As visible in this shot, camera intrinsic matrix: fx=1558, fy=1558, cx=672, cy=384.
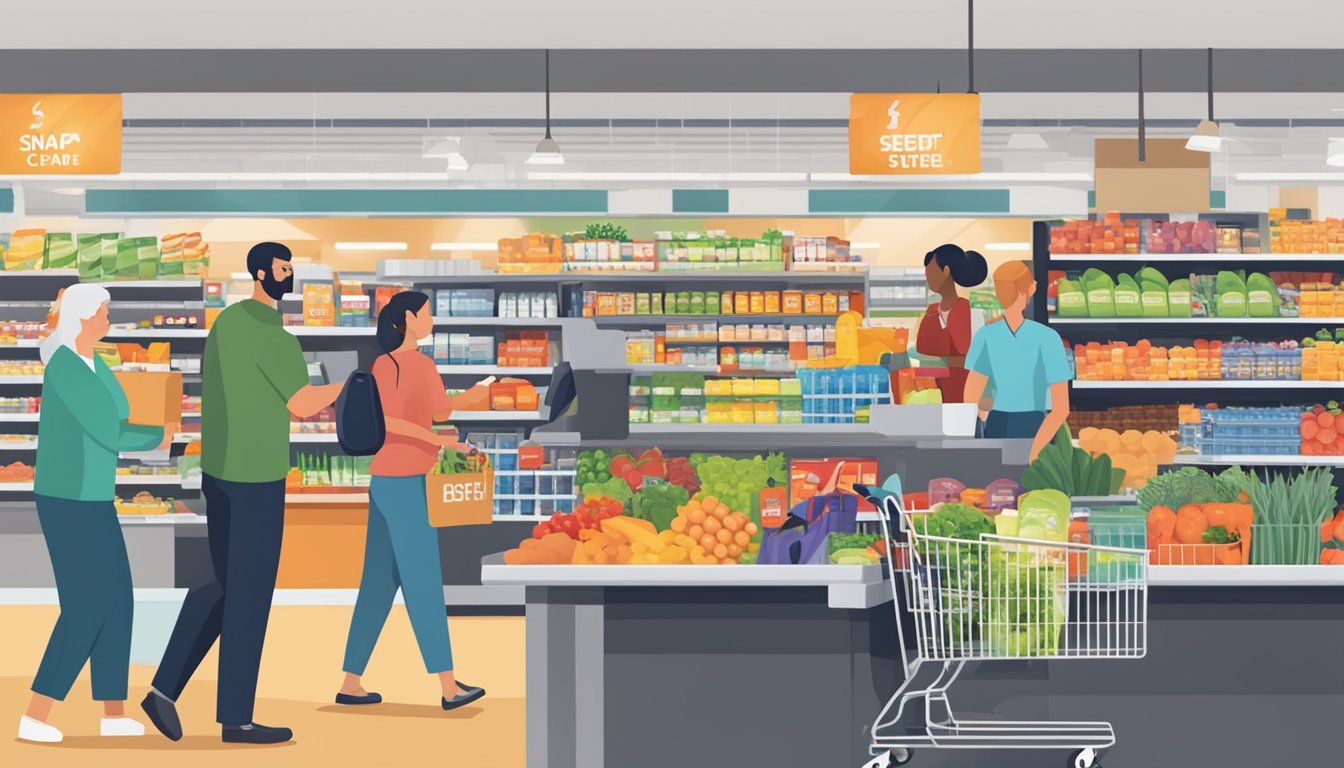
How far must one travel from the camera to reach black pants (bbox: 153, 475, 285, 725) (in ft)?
17.0

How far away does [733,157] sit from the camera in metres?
15.6

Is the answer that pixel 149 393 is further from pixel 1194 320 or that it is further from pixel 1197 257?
pixel 1197 257

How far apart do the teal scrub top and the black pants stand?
276 cm

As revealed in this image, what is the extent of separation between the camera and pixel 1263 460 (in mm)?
9000

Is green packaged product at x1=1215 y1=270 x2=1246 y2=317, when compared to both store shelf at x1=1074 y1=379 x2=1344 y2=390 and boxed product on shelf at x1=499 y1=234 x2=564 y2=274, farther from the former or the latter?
boxed product on shelf at x1=499 y1=234 x2=564 y2=274

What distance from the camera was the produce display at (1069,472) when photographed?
478cm

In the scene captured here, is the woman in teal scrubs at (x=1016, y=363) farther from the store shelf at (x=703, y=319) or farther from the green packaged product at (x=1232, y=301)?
the store shelf at (x=703, y=319)

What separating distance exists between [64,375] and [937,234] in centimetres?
1186

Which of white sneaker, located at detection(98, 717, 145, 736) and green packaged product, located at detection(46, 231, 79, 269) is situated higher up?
green packaged product, located at detection(46, 231, 79, 269)

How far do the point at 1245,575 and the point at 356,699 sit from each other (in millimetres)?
3441

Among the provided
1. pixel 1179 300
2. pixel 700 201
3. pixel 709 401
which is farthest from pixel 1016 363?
pixel 700 201

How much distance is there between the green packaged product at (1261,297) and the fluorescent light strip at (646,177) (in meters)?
5.52

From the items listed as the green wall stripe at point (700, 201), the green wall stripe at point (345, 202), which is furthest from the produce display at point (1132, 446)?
the green wall stripe at point (700, 201)

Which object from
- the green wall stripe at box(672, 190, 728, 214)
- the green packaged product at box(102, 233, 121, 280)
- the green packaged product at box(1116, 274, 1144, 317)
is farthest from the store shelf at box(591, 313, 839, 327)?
the green wall stripe at box(672, 190, 728, 214)
